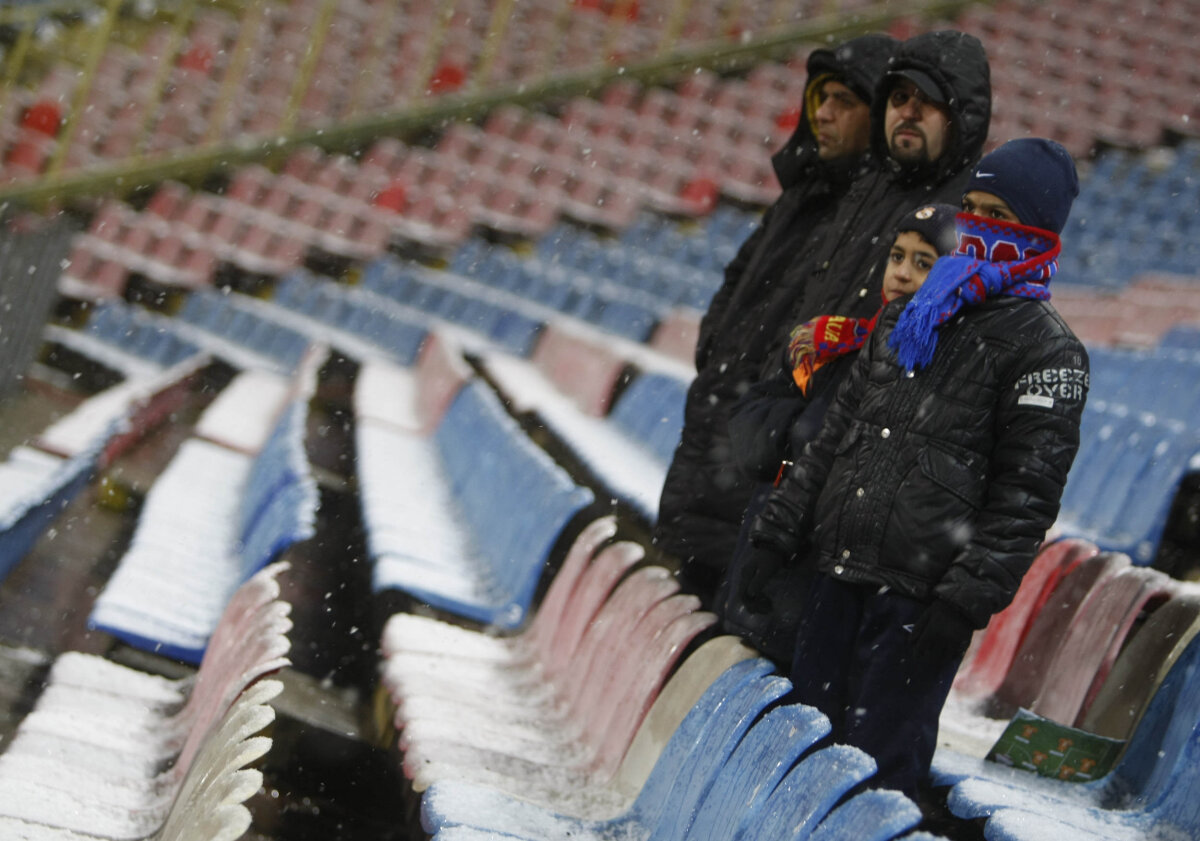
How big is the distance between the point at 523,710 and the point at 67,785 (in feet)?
2.63

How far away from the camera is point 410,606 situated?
3.21 m

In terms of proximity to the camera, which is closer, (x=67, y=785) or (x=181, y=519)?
(x=67, y=785)

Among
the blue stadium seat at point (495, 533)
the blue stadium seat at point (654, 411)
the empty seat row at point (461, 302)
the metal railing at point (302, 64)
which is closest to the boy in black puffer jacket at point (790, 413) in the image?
the blue stadium seat at point (495, 533)

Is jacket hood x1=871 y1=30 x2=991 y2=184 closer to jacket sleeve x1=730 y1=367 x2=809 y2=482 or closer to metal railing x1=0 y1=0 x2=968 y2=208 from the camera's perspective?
jacket sleeve x1=730 y1=367 x2=809 y2=482

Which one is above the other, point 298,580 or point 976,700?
point 976,700

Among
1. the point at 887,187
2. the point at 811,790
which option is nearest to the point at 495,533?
the point at 887,187

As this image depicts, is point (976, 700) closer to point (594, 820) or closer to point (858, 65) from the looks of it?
point (594, 820)

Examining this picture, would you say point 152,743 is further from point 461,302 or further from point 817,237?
point 461,302

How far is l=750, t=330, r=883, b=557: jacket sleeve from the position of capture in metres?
→ 2.00

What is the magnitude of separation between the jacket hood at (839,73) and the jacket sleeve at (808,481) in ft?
1.82

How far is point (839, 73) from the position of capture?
8.26 feet

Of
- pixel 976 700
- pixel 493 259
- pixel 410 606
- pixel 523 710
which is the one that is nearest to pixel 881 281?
pixel 976 700

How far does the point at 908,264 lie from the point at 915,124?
0.24 metres

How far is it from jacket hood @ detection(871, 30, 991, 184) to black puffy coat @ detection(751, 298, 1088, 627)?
1.16 feet
